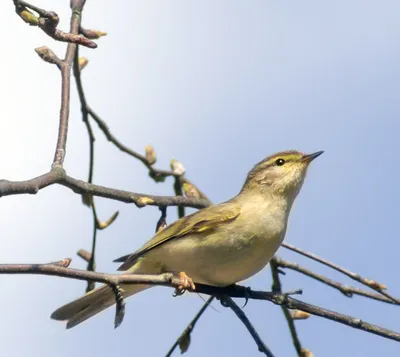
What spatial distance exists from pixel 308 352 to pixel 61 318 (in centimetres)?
144

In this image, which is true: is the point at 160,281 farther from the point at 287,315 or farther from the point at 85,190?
the point at 287,315

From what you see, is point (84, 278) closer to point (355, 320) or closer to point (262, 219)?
point (355, 320)

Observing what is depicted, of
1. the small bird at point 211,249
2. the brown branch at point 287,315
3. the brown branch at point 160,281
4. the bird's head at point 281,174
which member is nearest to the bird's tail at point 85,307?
the small bird at point 211,249

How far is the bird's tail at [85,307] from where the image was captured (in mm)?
4484

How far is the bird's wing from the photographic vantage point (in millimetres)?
4898

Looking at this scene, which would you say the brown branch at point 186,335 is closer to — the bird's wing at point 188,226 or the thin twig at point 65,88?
the bird's wing at point 188,226

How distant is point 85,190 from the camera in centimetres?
392

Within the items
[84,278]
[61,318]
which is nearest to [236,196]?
[61,318]

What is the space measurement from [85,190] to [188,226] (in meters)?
1.19

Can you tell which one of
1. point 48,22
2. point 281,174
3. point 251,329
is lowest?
point 251,329

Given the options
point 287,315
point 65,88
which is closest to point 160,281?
point 65,88

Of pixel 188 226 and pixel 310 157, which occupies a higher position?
pixel 310 157

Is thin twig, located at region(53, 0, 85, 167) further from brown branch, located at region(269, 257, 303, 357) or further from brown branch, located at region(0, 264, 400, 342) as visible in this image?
brown branch, located at region(269, 257, 303, 357)

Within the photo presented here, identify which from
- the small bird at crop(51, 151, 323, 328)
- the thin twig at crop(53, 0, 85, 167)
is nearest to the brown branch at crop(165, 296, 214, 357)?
the small bird at crop(51, 151, 323, 328)
